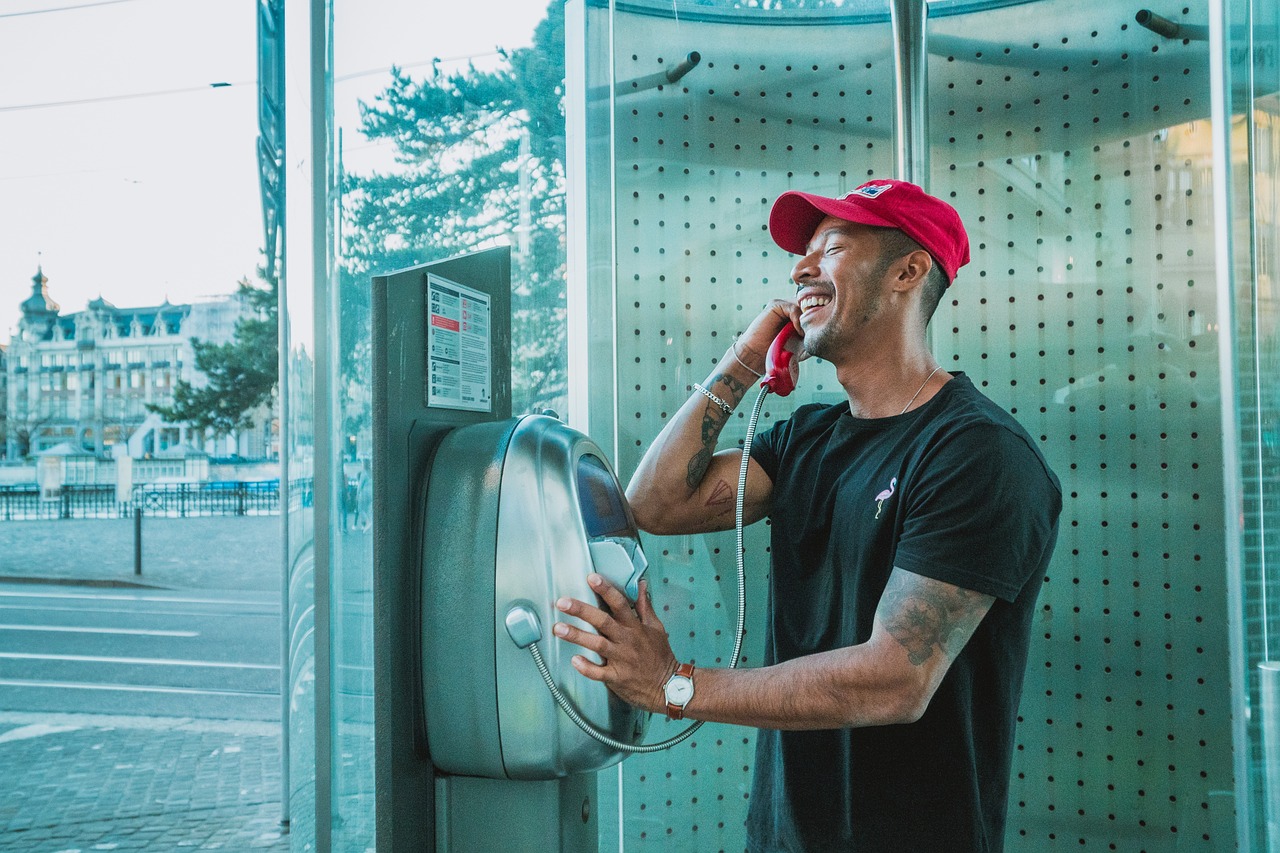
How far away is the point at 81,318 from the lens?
17.0m

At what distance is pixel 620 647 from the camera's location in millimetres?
1257

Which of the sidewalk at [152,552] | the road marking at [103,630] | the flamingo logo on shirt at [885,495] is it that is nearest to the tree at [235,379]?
the sidewalk at [152,552]

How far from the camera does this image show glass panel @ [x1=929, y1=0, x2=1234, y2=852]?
2166 mm

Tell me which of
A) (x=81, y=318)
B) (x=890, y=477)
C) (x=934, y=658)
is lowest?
(x=934, y=658)

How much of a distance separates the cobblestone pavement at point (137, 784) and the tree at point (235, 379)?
454 inches

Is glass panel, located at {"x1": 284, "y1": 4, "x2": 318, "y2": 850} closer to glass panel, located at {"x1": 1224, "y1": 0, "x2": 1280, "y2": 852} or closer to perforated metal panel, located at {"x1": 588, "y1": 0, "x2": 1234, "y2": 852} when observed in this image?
perforated metal panel, located at {"x1": 588, "y1": 0, "x2": 1234, "y2": 852}

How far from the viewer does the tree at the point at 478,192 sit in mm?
1515

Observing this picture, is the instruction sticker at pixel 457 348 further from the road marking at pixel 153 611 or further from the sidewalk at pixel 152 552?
the sidewalk at pixel 152 552

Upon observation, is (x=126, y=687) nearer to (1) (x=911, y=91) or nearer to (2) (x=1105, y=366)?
(1) (x=911, y=91)

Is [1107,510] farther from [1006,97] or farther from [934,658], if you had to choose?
[934,658]

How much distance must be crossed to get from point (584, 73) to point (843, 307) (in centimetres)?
108

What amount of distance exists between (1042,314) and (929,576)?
1.26m

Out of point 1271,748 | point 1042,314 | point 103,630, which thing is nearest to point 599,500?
point 1271,748

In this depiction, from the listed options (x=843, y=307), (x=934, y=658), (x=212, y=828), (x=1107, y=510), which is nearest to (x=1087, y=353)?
(x=1107, y=510)
